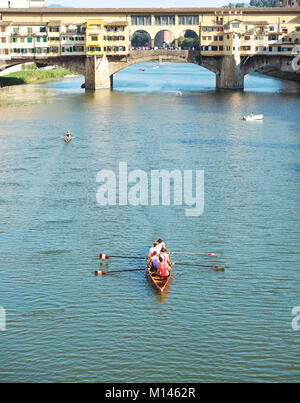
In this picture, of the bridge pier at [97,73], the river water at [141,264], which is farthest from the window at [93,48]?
the river water at [141,264]

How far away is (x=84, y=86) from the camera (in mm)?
120438

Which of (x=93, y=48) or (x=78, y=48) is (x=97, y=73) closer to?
(x=93, y=48)

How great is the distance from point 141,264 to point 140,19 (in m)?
90.4

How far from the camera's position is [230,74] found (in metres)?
115

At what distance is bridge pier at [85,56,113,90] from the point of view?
11294cm

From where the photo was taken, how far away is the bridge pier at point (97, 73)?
11294cm

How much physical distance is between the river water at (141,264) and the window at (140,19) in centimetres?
4985

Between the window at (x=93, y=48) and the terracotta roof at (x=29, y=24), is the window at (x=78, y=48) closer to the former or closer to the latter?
the window at (x=93, y=48)

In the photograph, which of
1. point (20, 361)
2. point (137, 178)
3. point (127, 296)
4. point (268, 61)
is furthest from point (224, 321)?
point (268, 61)

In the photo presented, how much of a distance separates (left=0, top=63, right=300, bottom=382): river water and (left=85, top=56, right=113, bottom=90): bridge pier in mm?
43052

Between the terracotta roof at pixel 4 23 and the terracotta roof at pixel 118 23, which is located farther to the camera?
the terracotta roof at pixel 118 23

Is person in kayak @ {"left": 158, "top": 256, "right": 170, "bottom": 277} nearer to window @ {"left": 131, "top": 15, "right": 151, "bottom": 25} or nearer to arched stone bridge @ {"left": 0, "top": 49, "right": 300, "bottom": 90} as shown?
arched stone bridge @ {"left": 0, "top": 49, "right": 300, "bottom": 90}
